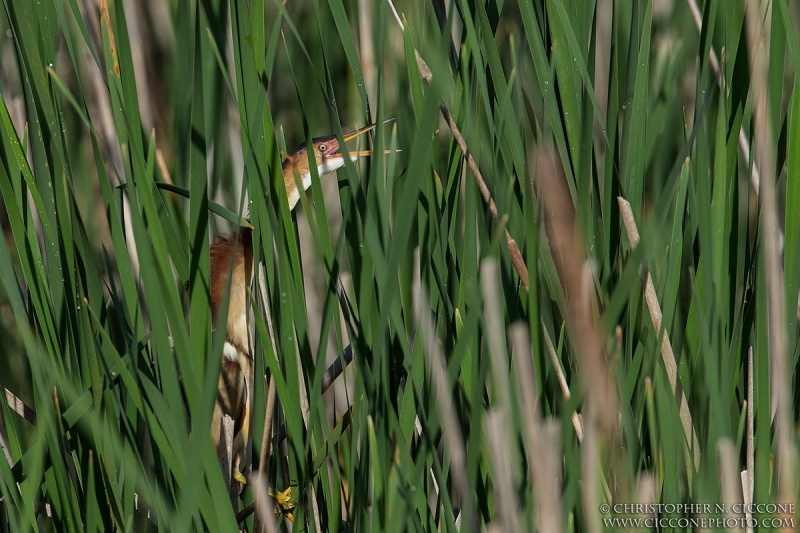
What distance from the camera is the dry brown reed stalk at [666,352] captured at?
0.69 metres

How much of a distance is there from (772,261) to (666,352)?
0.13 meters

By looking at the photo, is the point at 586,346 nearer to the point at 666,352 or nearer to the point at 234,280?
the point at 666,352

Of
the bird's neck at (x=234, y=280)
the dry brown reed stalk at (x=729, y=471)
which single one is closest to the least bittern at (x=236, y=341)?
the bird's neck at (x=234, y=280)

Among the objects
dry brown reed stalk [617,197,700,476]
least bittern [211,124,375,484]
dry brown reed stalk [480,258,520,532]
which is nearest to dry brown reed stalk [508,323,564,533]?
dry brown reed stalk [480,258,520,532]

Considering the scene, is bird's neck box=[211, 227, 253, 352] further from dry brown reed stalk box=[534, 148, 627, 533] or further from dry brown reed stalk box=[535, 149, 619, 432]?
dry brown reed stalk box=[535, 149, 619, 432]

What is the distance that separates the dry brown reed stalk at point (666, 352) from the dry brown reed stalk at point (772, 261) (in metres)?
0.08

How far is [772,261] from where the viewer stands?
748 mm

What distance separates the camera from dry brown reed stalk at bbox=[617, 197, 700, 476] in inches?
27.4

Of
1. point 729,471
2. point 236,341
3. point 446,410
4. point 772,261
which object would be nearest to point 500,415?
point 446,410

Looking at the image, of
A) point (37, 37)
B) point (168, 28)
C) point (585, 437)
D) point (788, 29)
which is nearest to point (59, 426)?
point (37, 37)

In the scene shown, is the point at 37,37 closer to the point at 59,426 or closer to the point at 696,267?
the point at 59,426

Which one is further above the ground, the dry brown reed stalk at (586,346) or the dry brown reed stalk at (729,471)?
the dry brown reed stalk at (586,346)

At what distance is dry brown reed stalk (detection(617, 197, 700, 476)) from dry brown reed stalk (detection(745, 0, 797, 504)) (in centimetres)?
8

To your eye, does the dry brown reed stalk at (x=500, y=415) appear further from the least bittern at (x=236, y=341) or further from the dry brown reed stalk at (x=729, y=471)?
the least bittern at (x=236, y=341)
